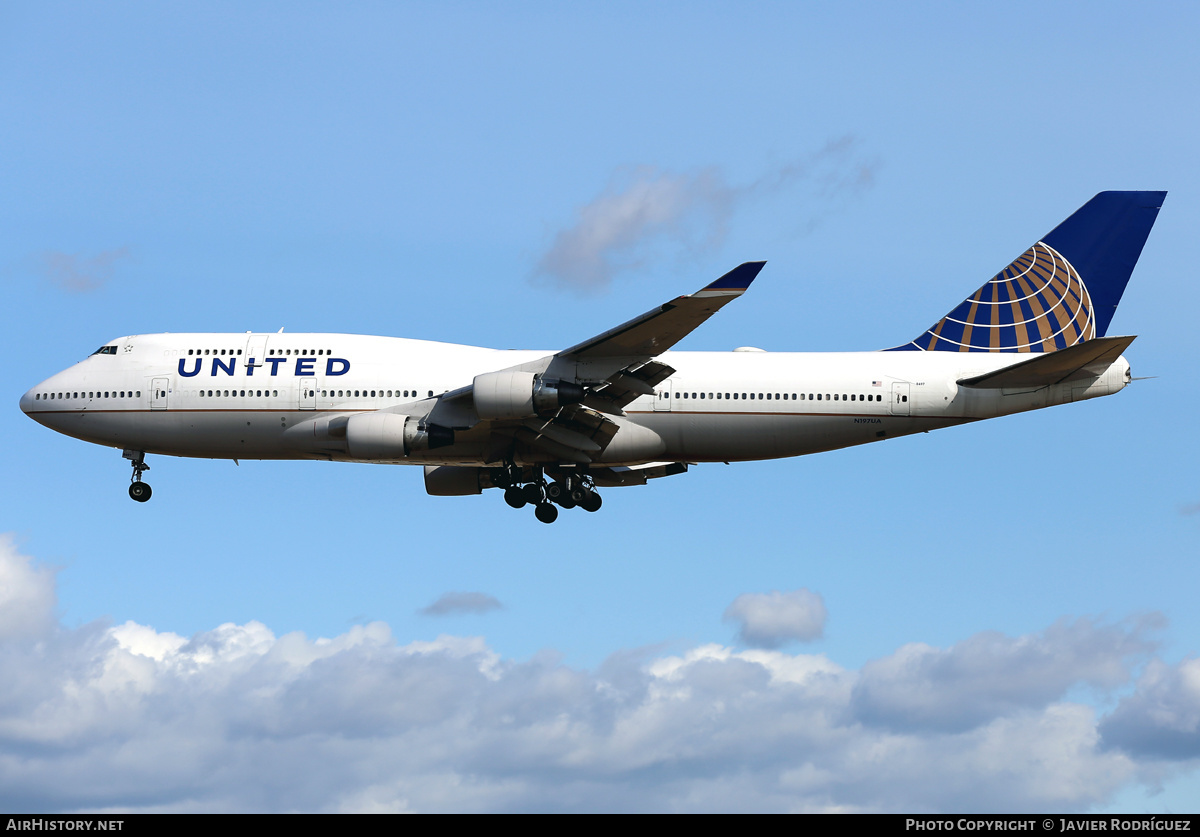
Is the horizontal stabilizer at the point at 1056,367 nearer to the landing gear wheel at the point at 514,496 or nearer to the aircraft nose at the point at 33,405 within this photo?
the landing gear wheel at the point at 514,496

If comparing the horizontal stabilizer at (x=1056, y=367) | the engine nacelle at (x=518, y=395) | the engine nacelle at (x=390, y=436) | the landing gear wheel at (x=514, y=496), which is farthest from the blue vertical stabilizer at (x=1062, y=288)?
the engine nacelle at (x=390, y=436)

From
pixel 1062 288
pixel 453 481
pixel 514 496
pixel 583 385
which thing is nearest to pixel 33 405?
pixel 453 481

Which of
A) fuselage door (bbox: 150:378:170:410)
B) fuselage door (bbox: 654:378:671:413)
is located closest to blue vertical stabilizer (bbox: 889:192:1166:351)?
fuselage door (bbox: 654:378:671:413)

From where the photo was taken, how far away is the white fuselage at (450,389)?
3944cm

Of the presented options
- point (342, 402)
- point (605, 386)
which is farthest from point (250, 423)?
point (605, 386)

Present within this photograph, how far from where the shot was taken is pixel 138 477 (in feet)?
142

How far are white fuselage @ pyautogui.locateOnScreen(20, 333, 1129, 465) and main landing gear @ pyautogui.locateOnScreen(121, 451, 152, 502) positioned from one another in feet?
2.77

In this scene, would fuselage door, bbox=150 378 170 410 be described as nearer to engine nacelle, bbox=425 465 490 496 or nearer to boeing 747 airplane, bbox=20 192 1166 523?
boeing 747 airplane, bbox=20 192 1166 523

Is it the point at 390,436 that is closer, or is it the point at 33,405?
the point at 390,436

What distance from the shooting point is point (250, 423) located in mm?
40312

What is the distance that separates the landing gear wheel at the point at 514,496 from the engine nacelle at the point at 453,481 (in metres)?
3.23

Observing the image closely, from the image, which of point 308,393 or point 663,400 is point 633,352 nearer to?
point 663,400

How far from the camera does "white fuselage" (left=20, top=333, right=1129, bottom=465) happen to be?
3944 cm

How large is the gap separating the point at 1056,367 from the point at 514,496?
1591 cm
